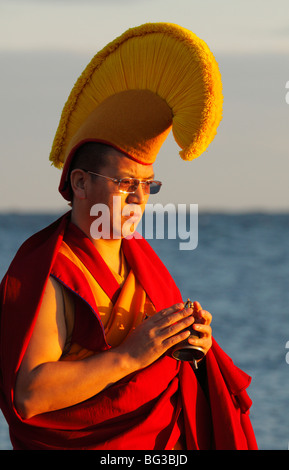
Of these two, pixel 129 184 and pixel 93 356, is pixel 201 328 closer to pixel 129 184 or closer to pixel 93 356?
pixel 93 356

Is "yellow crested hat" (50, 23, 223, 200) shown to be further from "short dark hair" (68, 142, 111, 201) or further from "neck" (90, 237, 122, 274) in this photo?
"neck" (90, 237, 122, 274)

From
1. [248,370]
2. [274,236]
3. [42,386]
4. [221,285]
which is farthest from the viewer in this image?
[274,236]

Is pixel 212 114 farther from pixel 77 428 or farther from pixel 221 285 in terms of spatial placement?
pixel 221 285

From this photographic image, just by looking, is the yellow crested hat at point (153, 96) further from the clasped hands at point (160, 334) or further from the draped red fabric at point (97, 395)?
the clasped hands at point (160, 334)

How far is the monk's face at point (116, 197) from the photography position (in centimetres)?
359

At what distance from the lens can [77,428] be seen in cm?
358

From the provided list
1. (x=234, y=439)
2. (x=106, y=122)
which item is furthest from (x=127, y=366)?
(x=106, y=122)

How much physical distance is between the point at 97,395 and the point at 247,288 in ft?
50.7

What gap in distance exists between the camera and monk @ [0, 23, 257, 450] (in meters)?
3.47

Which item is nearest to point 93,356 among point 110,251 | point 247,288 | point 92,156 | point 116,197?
point 110,251

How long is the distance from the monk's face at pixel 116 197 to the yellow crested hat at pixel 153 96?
4 centimetres

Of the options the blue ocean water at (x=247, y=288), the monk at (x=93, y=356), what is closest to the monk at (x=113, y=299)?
the monk at (x=93, y=356)

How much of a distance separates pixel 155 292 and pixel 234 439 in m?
0.66

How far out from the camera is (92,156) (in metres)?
3.65
